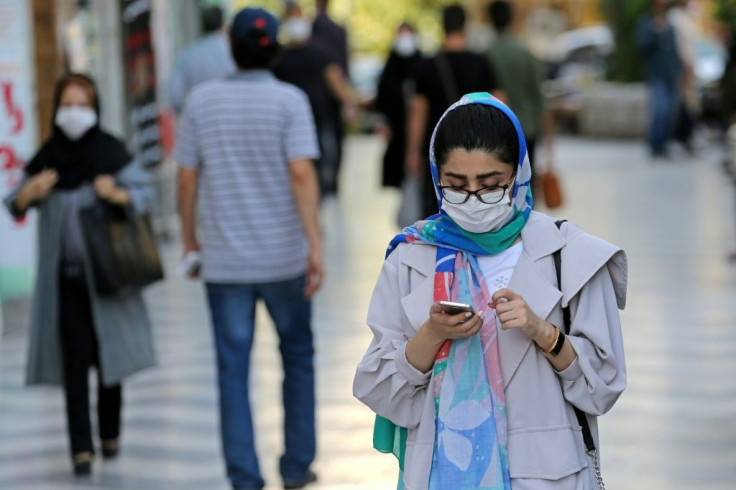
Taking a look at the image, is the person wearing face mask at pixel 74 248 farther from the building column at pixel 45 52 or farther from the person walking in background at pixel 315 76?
the building column at pixel 45 52

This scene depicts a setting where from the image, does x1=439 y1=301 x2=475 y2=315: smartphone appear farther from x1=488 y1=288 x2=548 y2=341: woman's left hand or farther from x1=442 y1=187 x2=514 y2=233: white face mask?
x1=442 y1=187 x2=514 y2=233: white face mask

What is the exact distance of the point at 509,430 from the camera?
326 centimetres

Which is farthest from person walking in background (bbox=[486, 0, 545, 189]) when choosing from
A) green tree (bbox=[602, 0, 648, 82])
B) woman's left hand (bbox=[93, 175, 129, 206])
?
green tree (bbox=[602, 0, 648, 82])

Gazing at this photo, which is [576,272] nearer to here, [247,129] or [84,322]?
[247,129]

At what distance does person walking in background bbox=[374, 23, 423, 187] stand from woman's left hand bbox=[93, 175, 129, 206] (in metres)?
4.31

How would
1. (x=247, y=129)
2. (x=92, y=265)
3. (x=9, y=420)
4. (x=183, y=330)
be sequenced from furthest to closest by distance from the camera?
(x=183, y=330) < (x=9, y=420) < (x=92, y=265) < (x=247, y=129)

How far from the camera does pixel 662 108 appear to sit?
20.1m

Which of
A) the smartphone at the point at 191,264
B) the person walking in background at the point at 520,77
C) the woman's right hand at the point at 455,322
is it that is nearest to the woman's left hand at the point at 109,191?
the smartphone at the point at 191,264

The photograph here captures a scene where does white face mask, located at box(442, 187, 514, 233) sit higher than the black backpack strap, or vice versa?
white face mask, located at box(442, 187, 514, 233)

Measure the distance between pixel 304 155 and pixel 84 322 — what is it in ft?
4.65

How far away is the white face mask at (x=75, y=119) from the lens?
662 cm

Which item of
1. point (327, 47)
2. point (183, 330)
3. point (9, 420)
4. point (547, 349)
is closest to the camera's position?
point (547, 349)

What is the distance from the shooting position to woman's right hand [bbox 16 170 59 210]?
6551mm

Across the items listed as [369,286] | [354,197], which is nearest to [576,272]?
[369,286]
